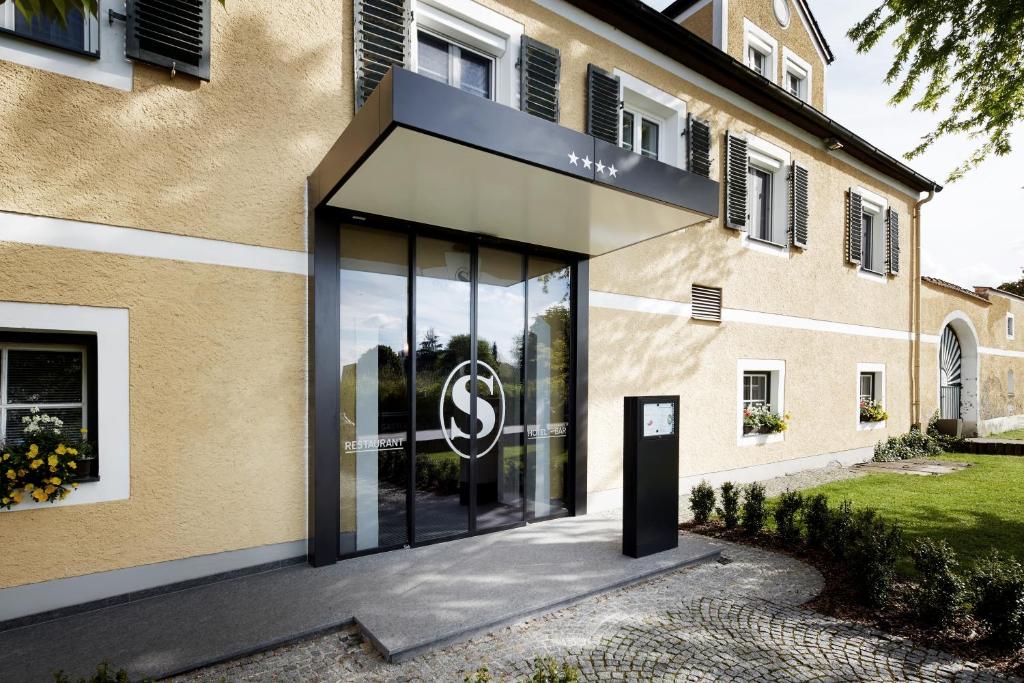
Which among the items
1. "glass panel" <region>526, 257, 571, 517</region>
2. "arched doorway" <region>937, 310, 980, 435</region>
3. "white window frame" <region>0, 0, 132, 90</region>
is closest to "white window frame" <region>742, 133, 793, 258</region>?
"glass panel" <region>526, 257, 571, 517</region>

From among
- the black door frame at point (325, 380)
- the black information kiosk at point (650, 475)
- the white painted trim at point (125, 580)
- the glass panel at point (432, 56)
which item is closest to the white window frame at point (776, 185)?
the black information kiosk at point (650, 475)

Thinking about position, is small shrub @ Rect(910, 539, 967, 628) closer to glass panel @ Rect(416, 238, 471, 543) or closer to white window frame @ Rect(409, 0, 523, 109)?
glass panel @ Rect(416, 238, 471, 543)

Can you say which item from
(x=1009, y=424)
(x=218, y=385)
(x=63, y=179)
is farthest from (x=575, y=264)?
(x=1009, y=424)

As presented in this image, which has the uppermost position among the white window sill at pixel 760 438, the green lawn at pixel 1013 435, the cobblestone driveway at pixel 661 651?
the white window sill at pixel 760 438

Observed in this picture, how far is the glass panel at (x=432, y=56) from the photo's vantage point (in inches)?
232

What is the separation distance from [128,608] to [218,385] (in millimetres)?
1793

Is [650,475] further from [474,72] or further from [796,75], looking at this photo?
[796,75]

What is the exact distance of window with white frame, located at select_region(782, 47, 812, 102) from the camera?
440 inches

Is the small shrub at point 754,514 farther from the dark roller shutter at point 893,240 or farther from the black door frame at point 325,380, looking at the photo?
the dark roller shutter at point 893,240

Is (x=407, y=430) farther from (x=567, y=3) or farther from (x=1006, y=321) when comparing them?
(x=1006, y=321)

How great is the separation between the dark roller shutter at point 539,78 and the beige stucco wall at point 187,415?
3500mm

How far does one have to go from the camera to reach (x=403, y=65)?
5.41 meters

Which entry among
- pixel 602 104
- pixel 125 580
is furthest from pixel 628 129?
pixel 125 580

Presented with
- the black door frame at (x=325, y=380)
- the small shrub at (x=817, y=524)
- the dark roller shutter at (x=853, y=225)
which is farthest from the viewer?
the dark roller shutter at (x=853, y=225)
